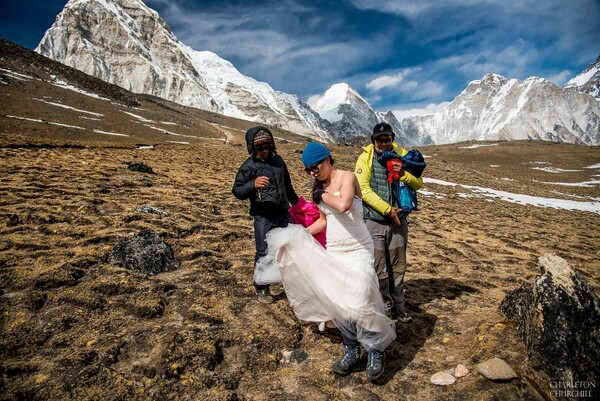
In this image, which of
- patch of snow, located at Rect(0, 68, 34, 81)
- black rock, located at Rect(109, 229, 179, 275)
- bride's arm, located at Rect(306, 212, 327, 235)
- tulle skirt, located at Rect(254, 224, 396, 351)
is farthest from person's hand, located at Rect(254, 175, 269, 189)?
patch of snow, located at Rect(0, 68, 34, 81)

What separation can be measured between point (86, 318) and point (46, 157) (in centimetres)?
1077

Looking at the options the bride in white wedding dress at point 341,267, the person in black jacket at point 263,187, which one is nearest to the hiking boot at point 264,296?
the person in black jacket at point 263,187

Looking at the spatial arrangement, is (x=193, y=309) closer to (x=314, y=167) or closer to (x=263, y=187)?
(x=263, y=187)

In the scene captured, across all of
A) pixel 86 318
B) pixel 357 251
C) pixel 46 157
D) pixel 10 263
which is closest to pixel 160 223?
pixel 10 263

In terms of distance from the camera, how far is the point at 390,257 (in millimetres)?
4602

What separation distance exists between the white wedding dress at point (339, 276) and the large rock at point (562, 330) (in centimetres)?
134

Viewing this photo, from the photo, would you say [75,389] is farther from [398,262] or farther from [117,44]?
[117,44]

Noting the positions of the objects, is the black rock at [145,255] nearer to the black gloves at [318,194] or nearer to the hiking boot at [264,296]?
the hiking boot at [264,296]

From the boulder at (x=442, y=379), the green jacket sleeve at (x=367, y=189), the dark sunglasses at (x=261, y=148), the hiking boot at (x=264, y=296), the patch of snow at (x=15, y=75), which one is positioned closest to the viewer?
the boulder at (x=442, y=379)

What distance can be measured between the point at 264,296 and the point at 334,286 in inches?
66.6

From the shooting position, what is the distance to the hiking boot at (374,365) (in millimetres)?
3361

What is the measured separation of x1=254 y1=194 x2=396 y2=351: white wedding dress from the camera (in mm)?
3422

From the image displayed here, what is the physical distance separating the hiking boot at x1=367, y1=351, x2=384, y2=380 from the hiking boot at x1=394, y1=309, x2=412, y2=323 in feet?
4.43

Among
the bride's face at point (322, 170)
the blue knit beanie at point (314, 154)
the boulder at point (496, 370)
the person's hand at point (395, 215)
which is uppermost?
the blue knit beanie at point (314, 154)
